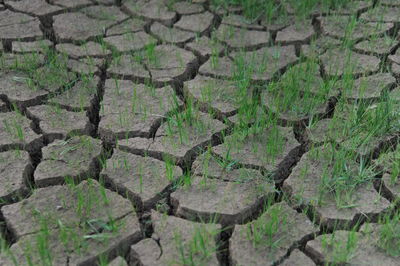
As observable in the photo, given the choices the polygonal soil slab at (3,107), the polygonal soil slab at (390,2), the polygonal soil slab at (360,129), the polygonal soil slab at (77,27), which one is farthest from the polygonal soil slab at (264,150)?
the polygonal soil slab at (390,2)

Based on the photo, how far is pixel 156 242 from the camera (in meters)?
2.02

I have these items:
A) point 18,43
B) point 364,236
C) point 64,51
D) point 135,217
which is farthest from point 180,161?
point 18,43

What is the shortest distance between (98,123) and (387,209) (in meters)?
1.27

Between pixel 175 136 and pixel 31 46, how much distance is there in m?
1.09

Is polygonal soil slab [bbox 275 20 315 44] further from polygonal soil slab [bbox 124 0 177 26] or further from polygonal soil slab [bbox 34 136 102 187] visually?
polygonal soil slab [bbox 34 136 102 187]

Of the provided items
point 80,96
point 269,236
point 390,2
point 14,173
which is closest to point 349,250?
point 269,236

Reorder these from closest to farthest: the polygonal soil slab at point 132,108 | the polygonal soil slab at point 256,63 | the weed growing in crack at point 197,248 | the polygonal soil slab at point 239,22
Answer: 1. the weed growing in crack at point 197,248
2. the polygonal soil slab at point 132,108
3. the polygonal soil slab at point 256,63
4. the polygonal soil slab at point 239,22

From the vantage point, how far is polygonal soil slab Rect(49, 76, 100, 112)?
267cm

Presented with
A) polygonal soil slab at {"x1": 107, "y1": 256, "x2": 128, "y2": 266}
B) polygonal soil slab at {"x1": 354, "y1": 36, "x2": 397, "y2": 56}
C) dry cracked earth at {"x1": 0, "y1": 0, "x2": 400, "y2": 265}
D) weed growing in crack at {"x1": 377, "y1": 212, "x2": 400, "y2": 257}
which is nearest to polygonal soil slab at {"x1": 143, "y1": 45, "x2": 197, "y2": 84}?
dry cracked earth at {"x1": 0, "y1": 0, "x2": 400, "y2": 265}

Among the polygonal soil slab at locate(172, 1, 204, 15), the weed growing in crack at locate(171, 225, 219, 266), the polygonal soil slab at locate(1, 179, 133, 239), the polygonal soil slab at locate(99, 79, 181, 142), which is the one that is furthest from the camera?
the polygonal soil slab at locate(172, 1, 204, 15)

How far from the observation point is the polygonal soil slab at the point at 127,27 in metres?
3.27

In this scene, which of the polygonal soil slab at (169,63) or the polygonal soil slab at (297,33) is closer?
the polygonal soil slab at (169,63)

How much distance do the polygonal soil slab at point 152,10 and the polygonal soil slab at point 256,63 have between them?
51 cm

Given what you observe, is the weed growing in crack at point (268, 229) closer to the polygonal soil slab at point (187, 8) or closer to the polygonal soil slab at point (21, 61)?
the polygonal soil slab at point (21, 61)
